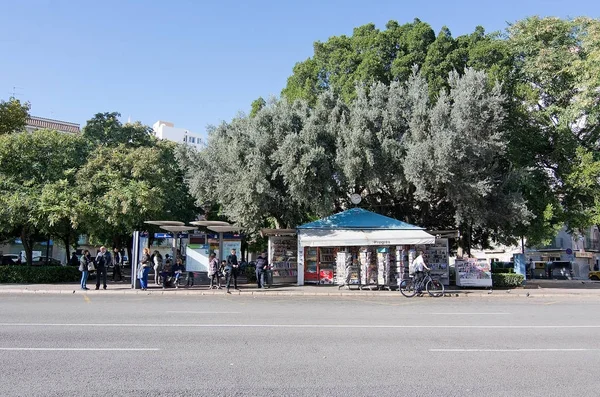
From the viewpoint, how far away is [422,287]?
20297mm

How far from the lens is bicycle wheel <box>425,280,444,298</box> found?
20.4 metres

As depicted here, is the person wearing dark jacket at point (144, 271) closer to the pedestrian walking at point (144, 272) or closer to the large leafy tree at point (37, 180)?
the pedestrian walking at point (144, 272)

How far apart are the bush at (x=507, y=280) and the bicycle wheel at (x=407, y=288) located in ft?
20.3

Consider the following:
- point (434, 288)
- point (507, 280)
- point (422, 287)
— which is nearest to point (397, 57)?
point (507, 280)

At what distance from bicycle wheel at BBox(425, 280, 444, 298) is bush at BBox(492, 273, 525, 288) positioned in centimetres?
493

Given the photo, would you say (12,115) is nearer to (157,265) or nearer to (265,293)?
(157,265)

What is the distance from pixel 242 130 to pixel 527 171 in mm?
14541

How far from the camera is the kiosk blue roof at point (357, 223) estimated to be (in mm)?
23797

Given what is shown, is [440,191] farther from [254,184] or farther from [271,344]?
[271,344]

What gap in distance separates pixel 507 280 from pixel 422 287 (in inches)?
260

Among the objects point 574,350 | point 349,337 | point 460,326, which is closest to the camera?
point 574,350

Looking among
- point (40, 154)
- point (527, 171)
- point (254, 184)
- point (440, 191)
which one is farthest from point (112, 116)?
point (527, 171)

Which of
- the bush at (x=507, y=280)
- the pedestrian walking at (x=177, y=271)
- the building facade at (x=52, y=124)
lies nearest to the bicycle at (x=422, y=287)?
the bush at (x=507, y=280)

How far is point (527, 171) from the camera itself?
968 inches
